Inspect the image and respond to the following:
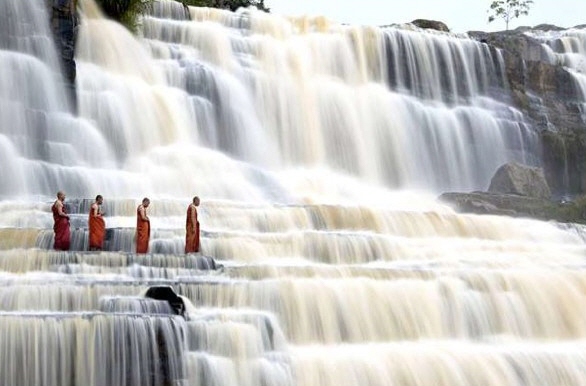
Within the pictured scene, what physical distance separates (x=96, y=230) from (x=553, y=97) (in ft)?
91.9

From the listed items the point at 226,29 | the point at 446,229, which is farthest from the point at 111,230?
the point at 226,29

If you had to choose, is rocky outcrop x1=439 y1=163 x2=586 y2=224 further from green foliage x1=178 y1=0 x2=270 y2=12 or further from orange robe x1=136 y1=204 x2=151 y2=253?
green foliage x1=178 y1=0 x2=270 y2=12

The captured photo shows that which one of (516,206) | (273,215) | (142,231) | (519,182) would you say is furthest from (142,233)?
(519,182)

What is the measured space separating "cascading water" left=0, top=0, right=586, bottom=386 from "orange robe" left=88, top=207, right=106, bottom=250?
0.33m

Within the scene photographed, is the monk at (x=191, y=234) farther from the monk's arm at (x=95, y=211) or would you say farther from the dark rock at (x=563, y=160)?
the dark rock at (x=563, y=160)

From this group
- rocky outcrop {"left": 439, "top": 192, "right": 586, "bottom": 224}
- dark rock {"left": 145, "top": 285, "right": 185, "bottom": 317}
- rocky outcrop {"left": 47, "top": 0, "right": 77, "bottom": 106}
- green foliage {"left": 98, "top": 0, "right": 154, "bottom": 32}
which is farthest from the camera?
green foliage {"left": 98, "top": 0, "right": 154, "bottom": 32}

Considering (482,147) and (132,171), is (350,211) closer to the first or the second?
(132,171)

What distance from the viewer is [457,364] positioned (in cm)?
1853

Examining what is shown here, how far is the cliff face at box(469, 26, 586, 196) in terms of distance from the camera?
134 ft

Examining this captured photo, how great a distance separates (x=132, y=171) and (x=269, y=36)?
1054cm

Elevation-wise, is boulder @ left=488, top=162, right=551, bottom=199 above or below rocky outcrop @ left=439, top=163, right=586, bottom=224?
above

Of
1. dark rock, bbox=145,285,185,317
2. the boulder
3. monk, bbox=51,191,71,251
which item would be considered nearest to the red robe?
monk, bbox=51,191,71,251

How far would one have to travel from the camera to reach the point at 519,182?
35.0 m

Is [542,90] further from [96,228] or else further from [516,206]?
[96,228]
